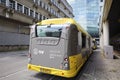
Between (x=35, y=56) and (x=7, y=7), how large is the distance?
17.4 m

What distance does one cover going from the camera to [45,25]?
25.2ft

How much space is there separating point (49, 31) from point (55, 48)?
3.02 feet

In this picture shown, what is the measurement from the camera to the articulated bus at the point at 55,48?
6883mm

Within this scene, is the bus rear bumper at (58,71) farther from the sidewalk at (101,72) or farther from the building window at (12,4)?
the building window at (12,4)

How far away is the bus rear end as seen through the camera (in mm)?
6902

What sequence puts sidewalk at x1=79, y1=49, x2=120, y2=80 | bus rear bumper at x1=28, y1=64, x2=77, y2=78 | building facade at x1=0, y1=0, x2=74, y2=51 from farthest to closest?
building facade at x1=0, y1=0, x2=74, y2=51 → sidewalk at x1=79, y1=49, x2=120, y2=80 → bus rear bumper at x1=28, y1=64, x2=77, y2=78

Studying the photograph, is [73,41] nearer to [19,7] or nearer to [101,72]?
[101,72]

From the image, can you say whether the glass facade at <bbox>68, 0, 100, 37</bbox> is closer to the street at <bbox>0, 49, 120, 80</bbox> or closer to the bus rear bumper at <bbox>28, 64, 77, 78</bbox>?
the street at <bbox>0, 49, 120, 80</bbox>

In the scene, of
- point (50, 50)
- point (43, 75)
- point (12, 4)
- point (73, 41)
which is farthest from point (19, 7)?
point (73, 41)

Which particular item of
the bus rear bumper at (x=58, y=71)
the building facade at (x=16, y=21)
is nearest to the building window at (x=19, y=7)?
the building facade at (x=16, y=21)

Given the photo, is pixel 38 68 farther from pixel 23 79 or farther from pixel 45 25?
pixel 45 25

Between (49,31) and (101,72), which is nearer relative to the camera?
(49,31)

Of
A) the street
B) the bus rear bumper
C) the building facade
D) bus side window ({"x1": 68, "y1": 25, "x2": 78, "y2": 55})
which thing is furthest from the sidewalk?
the building facade

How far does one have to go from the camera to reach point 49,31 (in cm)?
744
